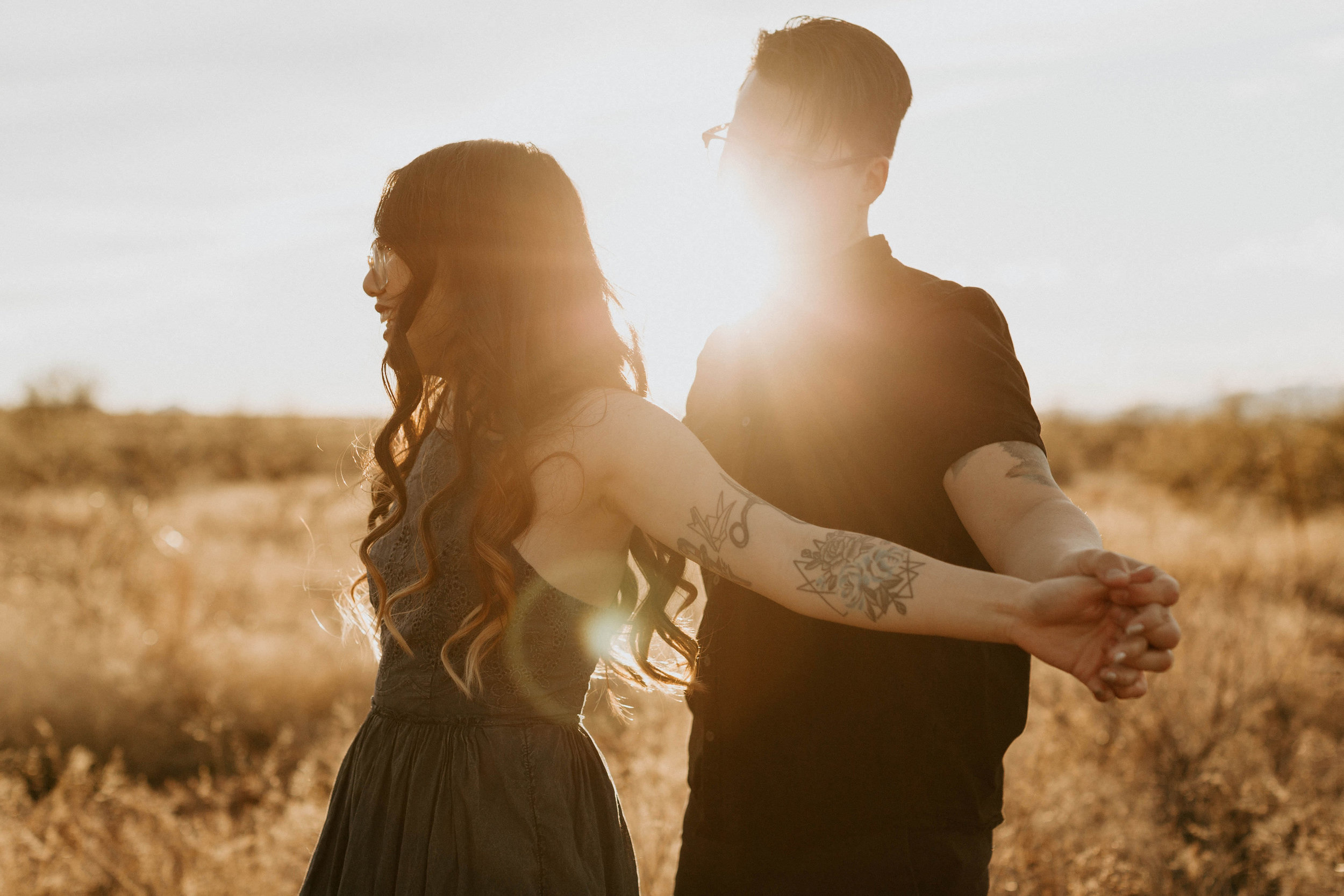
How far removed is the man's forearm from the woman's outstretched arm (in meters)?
0.09

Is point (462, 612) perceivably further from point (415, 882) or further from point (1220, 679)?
point (1220, 679)

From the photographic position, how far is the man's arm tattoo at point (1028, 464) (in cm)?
143

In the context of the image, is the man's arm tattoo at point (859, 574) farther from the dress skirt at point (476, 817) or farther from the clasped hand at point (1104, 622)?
the dress skirt at point (476, 817)

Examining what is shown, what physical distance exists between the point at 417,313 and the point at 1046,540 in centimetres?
115

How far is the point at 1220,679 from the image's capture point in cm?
459

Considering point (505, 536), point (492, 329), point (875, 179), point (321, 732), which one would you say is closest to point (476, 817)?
point (505, 536)

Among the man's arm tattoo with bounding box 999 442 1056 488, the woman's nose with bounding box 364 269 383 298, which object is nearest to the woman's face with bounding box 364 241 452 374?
the woman's nose with bounding box 364 269 383 298

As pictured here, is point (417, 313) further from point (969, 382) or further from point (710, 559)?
point (969, 382)

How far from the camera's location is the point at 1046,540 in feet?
4.25

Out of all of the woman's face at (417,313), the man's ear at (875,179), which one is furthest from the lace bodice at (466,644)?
the man's ear at (875,179)

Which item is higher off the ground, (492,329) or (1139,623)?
(492,329)

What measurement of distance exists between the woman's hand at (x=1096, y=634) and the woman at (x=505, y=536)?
34cm

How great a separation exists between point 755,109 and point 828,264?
372 mm

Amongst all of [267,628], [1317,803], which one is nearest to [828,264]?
[1317,803]
